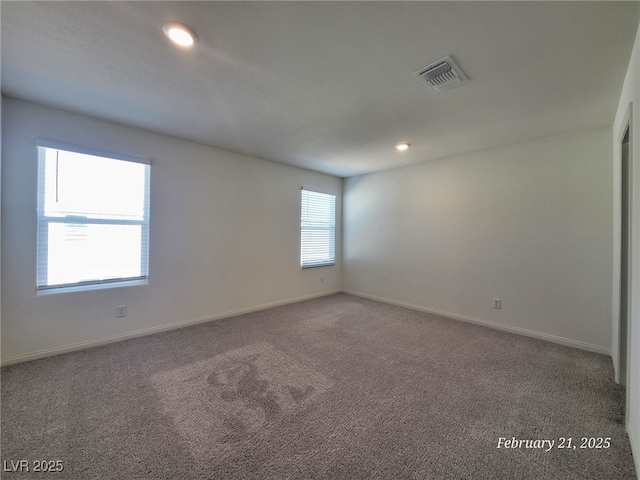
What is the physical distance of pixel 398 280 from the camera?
446 cm

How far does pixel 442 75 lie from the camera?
1.88 m

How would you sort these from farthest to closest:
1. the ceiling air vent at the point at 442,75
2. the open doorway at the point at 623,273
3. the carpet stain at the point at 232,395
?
1. the open doorway at the point at 623,273
2. the ceiling air vent at the point at 442,75
3. the carpet stain at the point at 232,395

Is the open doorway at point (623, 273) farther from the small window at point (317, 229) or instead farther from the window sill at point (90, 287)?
the window sill at point (90, 287)

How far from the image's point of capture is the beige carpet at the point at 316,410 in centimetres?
138

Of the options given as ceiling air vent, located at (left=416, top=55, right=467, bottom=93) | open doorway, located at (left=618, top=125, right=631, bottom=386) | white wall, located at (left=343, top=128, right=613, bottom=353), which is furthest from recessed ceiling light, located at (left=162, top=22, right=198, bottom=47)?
white wall, located at (left=343, top=128, right=613, bottom=353)

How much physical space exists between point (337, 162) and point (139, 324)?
359 centimetres

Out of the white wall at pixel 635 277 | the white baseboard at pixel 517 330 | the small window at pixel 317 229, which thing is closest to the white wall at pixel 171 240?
the small window at pixel 317 229

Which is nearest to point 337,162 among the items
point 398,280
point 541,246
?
point 398,280

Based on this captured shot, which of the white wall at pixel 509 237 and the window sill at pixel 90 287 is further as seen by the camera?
the white wall at pixel 509 237

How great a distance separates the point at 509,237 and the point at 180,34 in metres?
3.96

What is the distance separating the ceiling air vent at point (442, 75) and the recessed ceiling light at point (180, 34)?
1.53 metres

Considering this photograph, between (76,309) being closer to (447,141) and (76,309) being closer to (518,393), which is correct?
(518,393)

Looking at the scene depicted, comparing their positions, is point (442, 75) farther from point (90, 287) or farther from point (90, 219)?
point (90, 287)

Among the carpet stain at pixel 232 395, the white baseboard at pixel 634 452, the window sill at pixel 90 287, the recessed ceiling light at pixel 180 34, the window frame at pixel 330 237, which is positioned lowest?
the carpet stain at pixel 232 395
